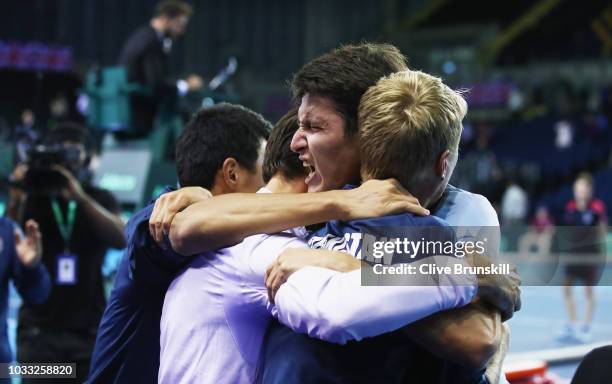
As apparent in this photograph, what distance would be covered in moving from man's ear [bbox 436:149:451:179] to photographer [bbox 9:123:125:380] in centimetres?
260

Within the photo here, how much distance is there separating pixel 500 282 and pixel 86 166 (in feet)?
10.5

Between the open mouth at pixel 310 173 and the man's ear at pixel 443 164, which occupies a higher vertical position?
the man's ear at pixel 443 164

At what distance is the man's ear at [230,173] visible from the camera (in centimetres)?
232

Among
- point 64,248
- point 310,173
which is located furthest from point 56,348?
point 310,173

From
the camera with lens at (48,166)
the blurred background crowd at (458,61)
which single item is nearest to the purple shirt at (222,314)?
the camera with lens at (48,166)

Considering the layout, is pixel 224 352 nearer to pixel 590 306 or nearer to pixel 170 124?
pixel 170 124

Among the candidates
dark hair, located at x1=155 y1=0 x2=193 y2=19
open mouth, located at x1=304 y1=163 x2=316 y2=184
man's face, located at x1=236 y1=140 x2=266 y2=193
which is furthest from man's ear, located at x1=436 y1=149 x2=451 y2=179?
dark hair, located at x1=155 y1=0 x2=193 y2=19

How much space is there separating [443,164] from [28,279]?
2.44m

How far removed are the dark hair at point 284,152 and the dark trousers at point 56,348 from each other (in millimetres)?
2065

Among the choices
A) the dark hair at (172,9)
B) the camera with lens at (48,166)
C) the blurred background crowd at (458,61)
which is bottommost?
the blurred background crowd at (458,61)

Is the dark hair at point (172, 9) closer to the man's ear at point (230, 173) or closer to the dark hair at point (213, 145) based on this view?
the dark hair at point (213, 145)

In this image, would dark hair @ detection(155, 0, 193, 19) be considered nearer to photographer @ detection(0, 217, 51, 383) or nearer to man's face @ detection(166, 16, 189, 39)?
man's face @ detection(166, 16, 189, 39)

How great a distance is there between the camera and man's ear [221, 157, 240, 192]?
2.32 metres

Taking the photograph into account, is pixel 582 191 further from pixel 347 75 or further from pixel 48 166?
pixel 347 75
